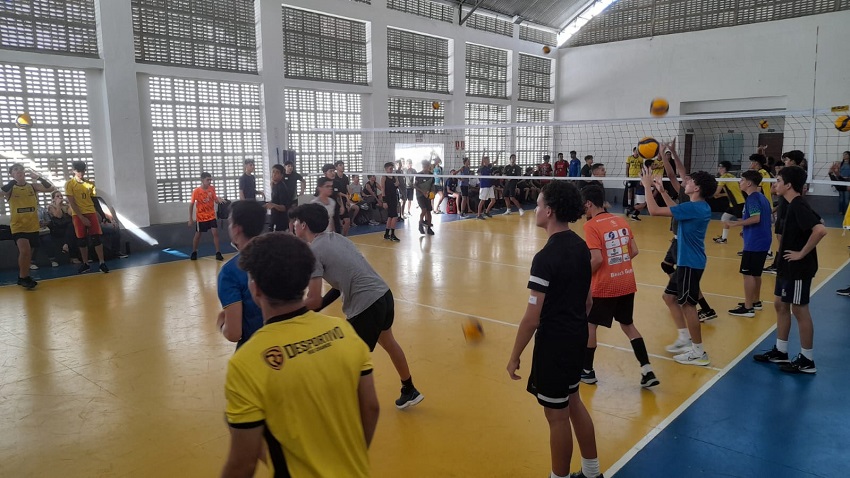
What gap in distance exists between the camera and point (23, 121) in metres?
10.4

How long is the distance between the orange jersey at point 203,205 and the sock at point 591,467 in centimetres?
885

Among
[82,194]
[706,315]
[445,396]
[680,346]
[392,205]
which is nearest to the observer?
[445,396]

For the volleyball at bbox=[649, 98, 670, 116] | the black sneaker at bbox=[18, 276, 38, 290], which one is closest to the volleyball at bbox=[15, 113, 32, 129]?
the black sneaker at bbox=[18, 276, 38, 290]

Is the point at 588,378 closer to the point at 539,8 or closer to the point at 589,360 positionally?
the point at 589,360

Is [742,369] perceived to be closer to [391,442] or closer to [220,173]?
[391,442]

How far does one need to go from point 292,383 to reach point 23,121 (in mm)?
11459

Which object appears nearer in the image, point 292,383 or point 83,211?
point 292,383

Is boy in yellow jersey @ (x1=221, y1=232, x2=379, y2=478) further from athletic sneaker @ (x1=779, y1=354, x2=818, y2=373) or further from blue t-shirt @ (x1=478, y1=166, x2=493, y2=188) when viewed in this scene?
blue t-shirt @ (x1=478, y1=166, x2=493, y2=188)

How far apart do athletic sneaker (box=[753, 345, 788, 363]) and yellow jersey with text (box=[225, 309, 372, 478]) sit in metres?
4.62

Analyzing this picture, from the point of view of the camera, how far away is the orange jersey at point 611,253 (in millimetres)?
4211

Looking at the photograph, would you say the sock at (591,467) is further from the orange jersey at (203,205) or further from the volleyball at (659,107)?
the orange jersey at (203,205)

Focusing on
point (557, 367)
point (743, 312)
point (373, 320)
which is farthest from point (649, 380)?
point (743, 312)

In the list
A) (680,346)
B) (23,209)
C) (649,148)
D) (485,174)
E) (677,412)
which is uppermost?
(649,148)

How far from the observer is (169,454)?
369cm
